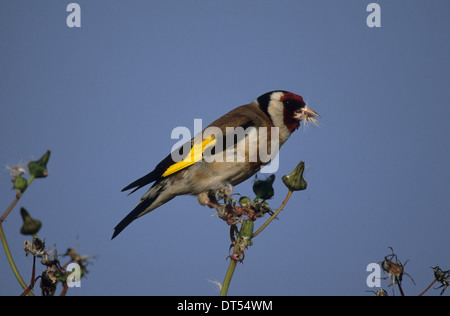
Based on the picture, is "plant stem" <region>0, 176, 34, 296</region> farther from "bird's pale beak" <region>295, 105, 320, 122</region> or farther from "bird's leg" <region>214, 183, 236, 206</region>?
"bird's pale beak" <region>295, 105, 320, 122</region>

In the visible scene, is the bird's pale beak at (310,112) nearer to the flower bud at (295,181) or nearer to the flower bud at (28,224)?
the flower bud at (295,181)

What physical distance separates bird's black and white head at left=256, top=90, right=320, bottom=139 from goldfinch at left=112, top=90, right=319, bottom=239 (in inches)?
1.1

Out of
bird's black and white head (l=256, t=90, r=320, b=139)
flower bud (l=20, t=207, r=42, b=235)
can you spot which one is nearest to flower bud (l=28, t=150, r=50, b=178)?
flower bud (l=20, t=207, r=42, b=235)

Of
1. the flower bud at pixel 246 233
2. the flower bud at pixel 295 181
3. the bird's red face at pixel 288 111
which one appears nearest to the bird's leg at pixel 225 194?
the flower bud at pixel 295 181

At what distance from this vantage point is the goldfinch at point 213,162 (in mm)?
4664

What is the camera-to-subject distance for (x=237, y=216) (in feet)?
10.3

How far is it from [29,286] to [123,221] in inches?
107

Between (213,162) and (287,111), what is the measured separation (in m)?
1.25

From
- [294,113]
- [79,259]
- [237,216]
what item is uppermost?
[294,113]

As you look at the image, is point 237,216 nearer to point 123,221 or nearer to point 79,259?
point 79,259

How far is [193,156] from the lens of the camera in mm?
4754

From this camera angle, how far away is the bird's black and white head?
204 inches

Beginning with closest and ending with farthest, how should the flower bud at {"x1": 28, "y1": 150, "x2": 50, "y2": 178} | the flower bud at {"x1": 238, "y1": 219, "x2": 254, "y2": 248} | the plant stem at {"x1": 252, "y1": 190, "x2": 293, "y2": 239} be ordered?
the flower bud at {"x1": 28, "y1": 150, "x2": 50, "y2": 178} < the plant stem at {"x1": 252, "y1": 190, "x2": 293, "y2": 239} < the flower bud at {"x1": 238, "y1": 219, "x2": 254, "y2": 248}
